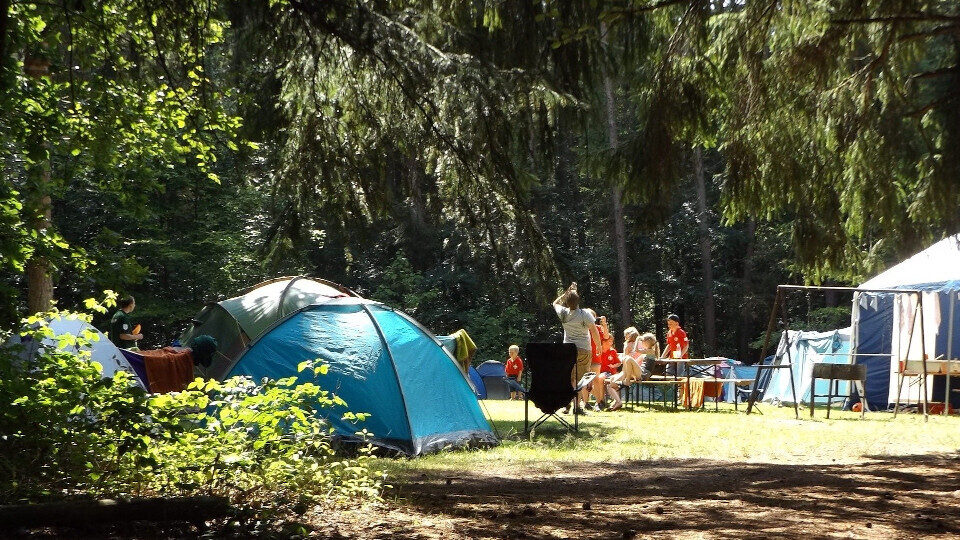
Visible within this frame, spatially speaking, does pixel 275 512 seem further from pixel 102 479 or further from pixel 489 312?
pixel 489 312

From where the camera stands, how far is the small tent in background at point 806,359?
1778 cm

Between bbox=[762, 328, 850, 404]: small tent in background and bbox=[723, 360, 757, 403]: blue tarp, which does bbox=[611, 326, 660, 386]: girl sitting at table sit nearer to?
bbox=[762, 328, 850, 404]: small tent in background

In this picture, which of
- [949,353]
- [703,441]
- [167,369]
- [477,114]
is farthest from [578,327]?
[477,114]

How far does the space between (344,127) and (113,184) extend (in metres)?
1.59

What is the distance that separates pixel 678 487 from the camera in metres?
6.58

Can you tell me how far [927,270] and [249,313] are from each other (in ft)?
30.6

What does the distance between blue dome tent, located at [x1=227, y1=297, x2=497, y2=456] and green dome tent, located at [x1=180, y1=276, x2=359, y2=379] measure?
271 centimetres

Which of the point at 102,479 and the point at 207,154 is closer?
the point at 102,479

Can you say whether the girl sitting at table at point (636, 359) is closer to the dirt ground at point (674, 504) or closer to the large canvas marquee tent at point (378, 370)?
the large canvas marquee tent at point (378, 370)

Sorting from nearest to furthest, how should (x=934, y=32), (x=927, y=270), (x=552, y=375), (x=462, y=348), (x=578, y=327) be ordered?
(x=934, y=32), (x=552, y=375), (x=578, y=327), (x=927, y=270), (x=462, y=348)

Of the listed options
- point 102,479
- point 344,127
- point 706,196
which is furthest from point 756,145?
point 706,196

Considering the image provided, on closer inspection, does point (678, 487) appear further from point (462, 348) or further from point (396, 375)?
point (462, 348)

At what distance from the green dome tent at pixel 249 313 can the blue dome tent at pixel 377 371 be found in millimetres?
2706

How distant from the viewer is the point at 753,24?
24.5ft
